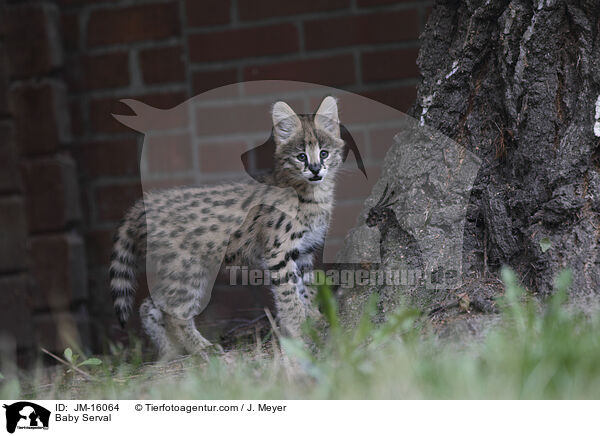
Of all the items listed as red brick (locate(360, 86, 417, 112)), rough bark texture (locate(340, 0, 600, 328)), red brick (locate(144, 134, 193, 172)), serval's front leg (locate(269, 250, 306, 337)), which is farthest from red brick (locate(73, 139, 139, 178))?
rough bark texture (locate(340, 0, 600, 328))

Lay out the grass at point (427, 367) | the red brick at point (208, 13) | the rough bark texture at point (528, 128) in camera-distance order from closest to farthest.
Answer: the grass at point (427, 367) → the rough bark texture at point (528, 128) → the red brick at point (208, 13)

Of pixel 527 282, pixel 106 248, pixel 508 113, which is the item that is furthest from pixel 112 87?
pixel 527 282

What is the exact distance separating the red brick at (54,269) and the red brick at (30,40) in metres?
1.01

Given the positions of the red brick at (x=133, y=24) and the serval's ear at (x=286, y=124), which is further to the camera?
the red brick at (x=133, y=24)

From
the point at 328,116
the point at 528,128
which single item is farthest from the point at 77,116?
the point at 528,128

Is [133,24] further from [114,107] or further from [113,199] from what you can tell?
[113,199]

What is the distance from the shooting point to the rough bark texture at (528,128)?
7.68 feet

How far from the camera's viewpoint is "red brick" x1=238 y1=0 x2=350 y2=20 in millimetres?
3730

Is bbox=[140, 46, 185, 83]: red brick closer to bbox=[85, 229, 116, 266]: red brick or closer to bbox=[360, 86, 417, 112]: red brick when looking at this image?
bbox=[85, 229, 116, 266]: red brick

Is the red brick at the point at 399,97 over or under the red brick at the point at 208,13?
under

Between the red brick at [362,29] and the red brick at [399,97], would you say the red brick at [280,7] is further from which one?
the red brick at [399,97]
